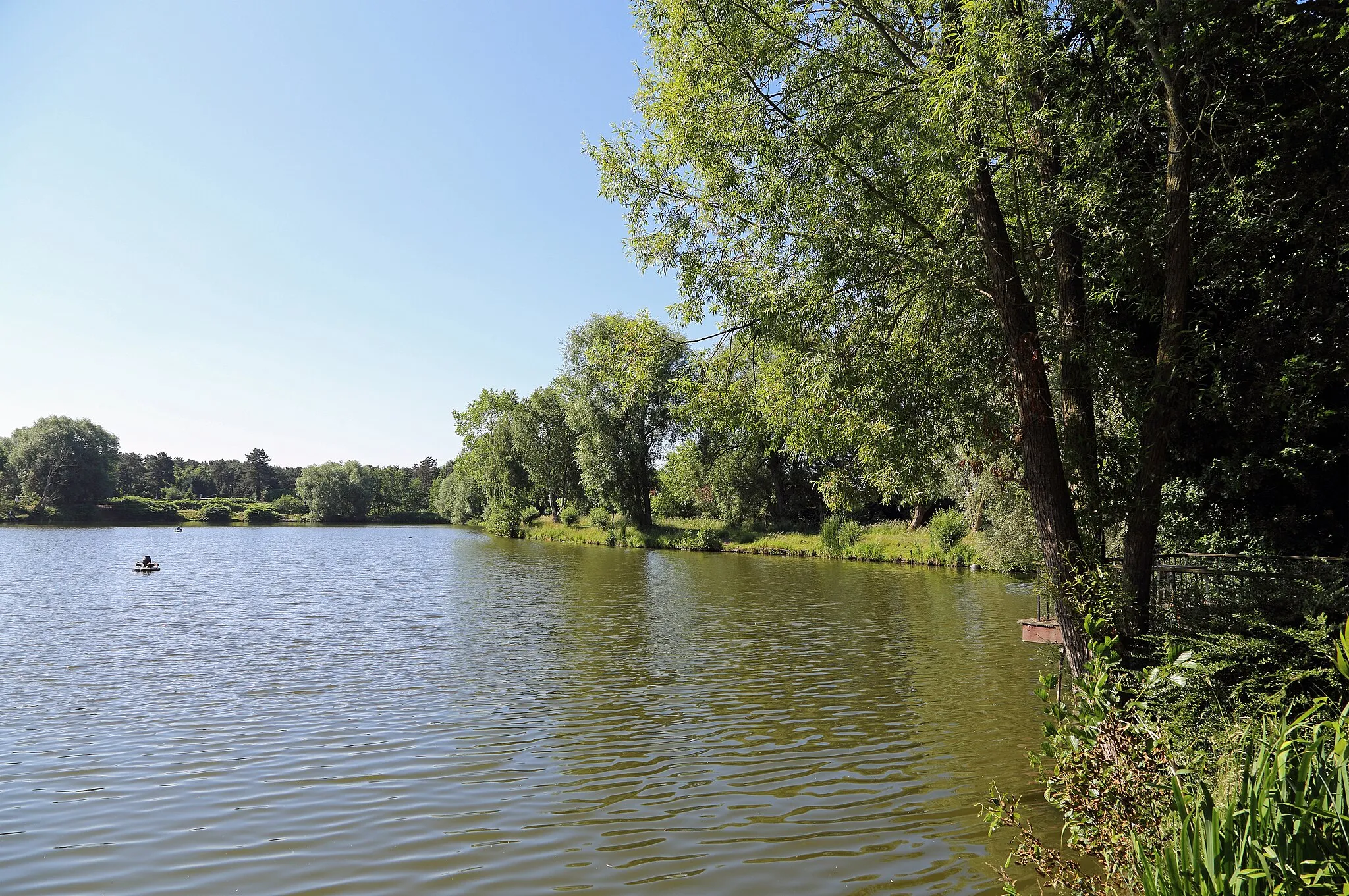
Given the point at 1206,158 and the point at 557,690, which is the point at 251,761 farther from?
the point at 1206,158

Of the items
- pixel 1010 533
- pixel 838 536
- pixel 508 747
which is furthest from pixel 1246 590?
pixel 838 536

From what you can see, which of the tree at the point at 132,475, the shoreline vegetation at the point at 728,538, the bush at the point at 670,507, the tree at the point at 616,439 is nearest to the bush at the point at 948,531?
the shoreline vegetation at the point at 728,538

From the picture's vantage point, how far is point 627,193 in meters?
9.18

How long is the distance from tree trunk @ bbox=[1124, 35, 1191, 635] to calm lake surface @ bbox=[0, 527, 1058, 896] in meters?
2.15

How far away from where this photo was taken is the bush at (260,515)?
83.4 meters

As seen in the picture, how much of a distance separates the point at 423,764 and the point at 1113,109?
9.27 meters

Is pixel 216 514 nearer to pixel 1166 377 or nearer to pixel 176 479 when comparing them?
pixel 176 479

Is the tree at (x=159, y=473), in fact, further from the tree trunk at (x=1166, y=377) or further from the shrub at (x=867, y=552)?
the tree trunk at (x=1166, y=377)

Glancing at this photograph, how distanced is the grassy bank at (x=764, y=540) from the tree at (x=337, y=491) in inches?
1786

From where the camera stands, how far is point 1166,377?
6.64 m

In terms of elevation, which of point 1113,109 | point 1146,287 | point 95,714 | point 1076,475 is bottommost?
point 95,714

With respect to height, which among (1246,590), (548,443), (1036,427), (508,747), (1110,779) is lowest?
(508,747)

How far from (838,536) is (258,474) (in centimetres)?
10913

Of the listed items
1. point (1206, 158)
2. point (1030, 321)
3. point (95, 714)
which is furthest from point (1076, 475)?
point (95, 714)
